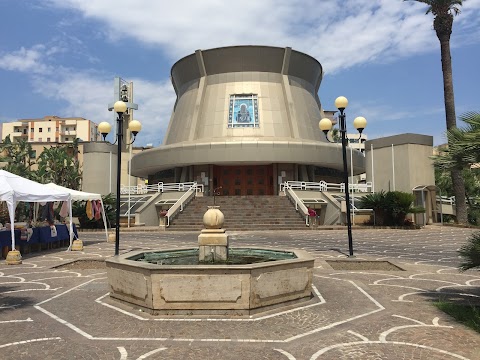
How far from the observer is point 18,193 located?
1441cm

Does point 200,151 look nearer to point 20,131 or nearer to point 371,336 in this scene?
point 371,336

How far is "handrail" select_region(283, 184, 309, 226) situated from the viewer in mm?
Answer: 28891

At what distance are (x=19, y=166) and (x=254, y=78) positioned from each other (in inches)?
1192

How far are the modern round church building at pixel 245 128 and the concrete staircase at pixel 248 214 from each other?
5302mm

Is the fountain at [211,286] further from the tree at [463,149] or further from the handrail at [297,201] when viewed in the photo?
the handrail at [297,201]

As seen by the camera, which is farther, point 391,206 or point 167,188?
point 167,188

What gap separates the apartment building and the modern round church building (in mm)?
57891

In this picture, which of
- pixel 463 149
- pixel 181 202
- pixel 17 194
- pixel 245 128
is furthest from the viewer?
pixel 245 128

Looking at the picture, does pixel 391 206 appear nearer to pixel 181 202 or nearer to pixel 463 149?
pixel 181 202

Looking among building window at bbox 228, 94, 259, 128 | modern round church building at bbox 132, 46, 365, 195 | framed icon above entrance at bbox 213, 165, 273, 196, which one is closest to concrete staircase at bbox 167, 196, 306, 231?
modern round church building at bbox 132, 46, 365, 195

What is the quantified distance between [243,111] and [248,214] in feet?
51.2

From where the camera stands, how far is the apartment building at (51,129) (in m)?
97.4

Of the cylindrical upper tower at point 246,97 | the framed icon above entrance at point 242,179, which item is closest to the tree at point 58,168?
the cylindrical upper tower at point 246,97

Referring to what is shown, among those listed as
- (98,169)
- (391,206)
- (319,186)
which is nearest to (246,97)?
(319,186)
